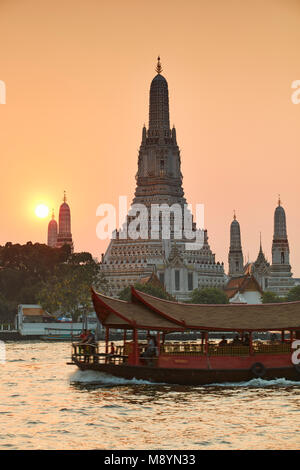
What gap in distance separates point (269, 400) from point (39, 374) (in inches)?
623

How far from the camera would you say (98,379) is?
142 feet

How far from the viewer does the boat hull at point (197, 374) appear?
41438mm

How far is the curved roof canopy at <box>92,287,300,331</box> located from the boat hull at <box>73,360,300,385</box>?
1820mm

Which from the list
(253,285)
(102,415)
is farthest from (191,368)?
(253,285)

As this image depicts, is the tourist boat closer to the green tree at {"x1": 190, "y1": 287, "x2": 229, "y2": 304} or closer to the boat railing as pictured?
the boat railing

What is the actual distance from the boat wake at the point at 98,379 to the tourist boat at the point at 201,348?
22 cm

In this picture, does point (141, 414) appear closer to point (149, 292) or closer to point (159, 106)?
point (149, 292)

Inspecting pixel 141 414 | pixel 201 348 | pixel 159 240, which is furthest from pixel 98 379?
pixel 159 240

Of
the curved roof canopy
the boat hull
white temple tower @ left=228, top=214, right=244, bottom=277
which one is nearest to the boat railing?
the boat hull

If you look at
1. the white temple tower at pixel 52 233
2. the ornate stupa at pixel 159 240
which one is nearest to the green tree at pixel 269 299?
the ornate stupa at pixel 159 240

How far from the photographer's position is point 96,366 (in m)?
43.5

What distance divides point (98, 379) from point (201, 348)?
4955 millimetres
